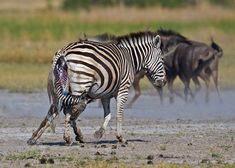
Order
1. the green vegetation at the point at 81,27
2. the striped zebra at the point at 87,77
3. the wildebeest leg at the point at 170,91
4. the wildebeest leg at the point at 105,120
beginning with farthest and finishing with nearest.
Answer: the green vegetation at the point at 81,27 < the wildebeest leg at the point at 170,91 < the wildebeest leg at the point at 105,120 < the striped zebra at the point at 87,77

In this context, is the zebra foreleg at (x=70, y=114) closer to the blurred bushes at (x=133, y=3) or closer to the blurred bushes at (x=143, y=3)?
the blurred bushes at (x=143, y=3)

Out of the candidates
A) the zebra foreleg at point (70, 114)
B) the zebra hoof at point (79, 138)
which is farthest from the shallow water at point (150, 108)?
the zebra foreleg at point (70, 114)

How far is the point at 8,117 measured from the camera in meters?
21.4

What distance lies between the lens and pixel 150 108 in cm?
2419

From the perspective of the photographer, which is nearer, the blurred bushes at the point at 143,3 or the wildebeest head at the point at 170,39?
the wildebeest head at the point at 170,39

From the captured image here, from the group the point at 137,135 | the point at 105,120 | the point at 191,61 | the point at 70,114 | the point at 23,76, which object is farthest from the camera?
the point at 23,76

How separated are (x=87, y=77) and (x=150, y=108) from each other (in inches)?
341

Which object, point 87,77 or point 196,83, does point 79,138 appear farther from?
point 196,83

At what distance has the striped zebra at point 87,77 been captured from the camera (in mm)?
15578

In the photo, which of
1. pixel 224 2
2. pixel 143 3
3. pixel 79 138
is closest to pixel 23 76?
pixel 79 138

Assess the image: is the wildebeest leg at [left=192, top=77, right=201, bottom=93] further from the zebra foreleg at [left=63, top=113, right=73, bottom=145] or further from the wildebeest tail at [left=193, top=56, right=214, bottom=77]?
the zebra foreleg at [left=63, top=113, right=73, bottom=145]

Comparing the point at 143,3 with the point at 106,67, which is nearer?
the point at 106,67

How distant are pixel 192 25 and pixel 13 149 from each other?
105 ft

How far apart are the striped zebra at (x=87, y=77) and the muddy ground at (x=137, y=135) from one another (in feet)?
1.73
